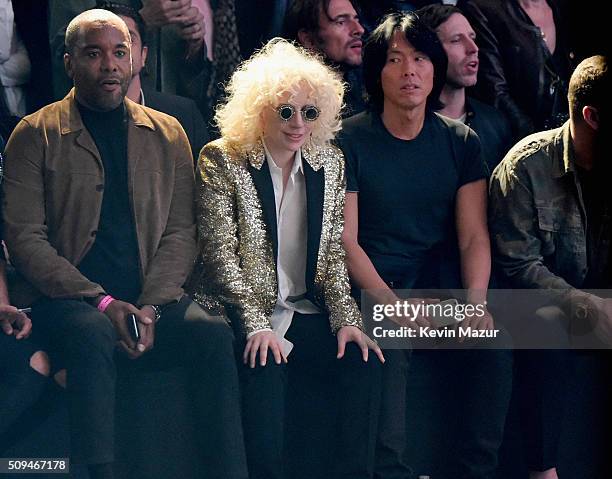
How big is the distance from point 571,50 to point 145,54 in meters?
1.44

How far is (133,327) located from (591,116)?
5.27 feet

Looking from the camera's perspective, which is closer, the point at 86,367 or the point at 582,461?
the point at 86,367

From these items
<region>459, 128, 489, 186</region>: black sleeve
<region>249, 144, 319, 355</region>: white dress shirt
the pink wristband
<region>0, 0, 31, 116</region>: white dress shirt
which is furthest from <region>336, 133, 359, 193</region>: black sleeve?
<region>0, 0, 31, 116</region>: white dress shirt

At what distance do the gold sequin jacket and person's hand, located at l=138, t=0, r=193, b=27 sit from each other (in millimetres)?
487

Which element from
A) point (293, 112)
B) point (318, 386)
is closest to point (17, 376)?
point (318, 386)

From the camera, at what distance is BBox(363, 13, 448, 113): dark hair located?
3.82 m

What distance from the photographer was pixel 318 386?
3.62 metres

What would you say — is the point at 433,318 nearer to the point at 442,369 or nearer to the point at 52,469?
the point at 442,369

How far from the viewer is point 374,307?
374cm

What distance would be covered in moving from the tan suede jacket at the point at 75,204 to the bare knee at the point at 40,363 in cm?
18

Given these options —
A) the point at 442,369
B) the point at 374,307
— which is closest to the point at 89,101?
the point at 374,307

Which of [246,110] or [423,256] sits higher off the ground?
[246,110]

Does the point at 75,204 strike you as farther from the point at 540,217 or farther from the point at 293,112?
the point at 540,217

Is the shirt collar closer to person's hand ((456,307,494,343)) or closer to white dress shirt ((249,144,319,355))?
white dress shirt ((249,144,319,355))
